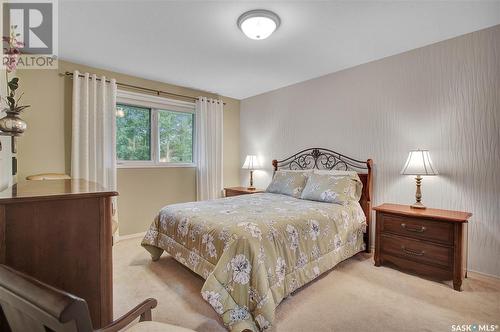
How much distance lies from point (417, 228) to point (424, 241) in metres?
0.13

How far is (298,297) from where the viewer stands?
6.64 feet

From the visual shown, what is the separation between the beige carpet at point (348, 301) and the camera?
67.1 inches

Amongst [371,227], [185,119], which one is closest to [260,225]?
[371,227]

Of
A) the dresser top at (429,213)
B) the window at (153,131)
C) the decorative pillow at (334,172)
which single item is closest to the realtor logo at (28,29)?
the window at (153,131)

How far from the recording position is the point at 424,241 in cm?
230

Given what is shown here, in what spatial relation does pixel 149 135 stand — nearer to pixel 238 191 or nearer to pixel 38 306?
pixel 238 191

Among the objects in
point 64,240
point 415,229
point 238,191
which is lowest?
point 415,229

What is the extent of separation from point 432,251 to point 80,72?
451 cm

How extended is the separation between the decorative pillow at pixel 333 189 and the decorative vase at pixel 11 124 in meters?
2.69

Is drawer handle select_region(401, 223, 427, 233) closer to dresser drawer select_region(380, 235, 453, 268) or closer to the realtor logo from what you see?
dresser drawer select_region(380, 235, 453, 268)

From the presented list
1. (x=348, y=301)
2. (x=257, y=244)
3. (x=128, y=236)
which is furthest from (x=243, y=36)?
(x=128, y=236)

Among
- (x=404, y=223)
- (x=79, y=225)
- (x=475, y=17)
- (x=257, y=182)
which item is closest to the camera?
(x=79, y=225)

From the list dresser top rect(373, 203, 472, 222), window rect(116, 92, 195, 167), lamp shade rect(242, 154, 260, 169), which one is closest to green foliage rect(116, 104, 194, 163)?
window rect(116, 92, 195, 167)

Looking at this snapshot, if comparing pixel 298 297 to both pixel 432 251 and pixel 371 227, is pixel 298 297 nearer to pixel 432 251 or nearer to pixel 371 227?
pixel 432 251
